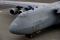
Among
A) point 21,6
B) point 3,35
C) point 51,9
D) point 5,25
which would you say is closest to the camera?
point 3,35

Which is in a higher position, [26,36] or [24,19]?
[24,19]

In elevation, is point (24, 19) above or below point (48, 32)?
above

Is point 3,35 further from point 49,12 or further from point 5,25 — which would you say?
point 49,12

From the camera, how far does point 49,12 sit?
674cm

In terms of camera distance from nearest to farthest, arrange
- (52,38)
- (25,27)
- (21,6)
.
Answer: (25,27) < (52,38) < (21,6)

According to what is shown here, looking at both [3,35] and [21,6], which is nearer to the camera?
[3,35]

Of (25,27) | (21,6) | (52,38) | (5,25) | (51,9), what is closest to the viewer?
(25,27)

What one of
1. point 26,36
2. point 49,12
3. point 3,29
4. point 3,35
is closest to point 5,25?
point 3,29

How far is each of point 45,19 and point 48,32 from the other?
0.73m

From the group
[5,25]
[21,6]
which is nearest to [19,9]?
[21,6]

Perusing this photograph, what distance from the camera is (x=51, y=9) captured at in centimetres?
694

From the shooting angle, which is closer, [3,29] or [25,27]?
[25,27]

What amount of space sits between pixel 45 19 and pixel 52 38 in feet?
2.77

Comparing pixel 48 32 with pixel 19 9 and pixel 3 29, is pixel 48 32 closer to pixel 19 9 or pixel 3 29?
pixel 3 29
